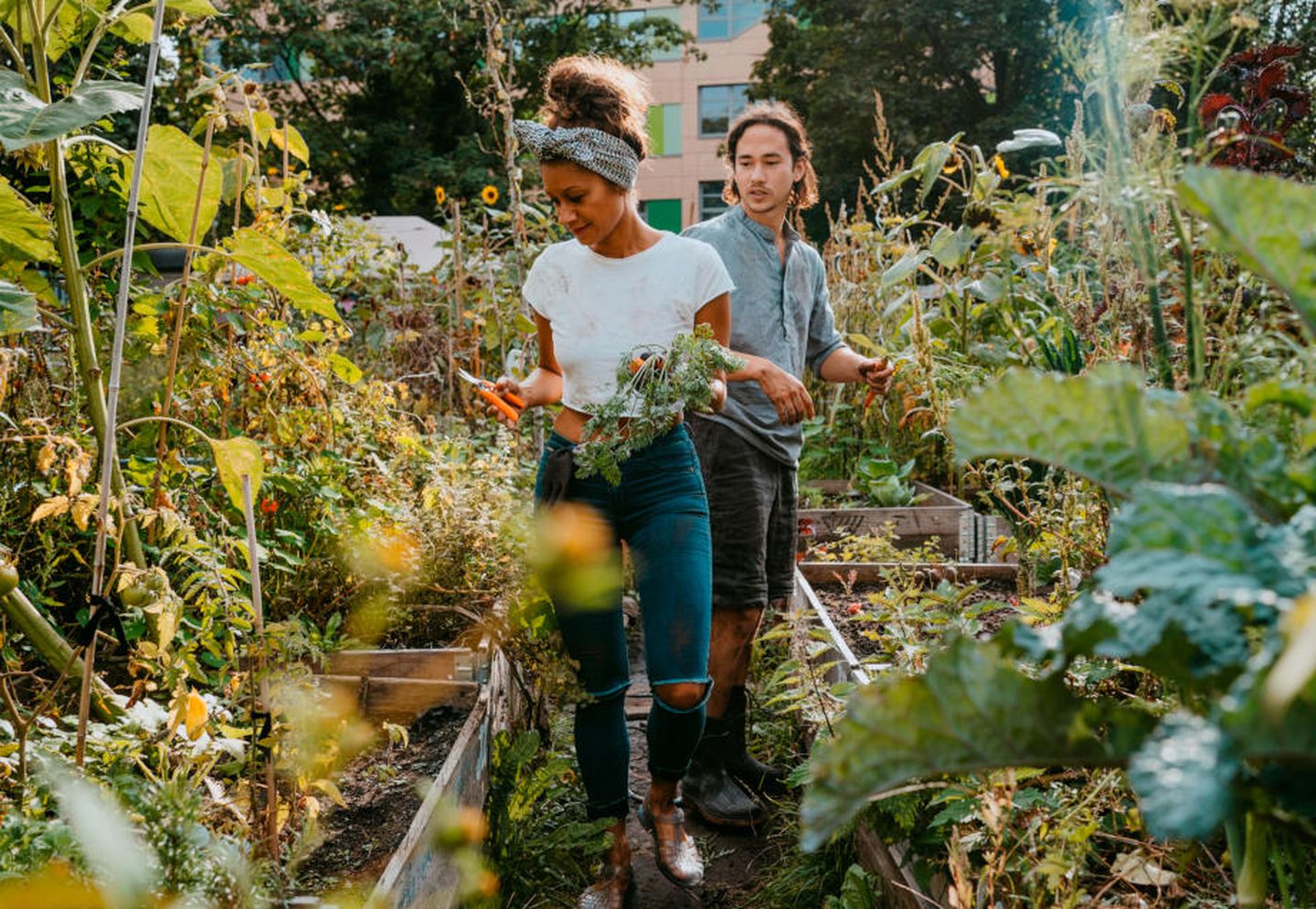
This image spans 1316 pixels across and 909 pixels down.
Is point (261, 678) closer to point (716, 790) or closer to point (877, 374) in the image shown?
point (716, 790)

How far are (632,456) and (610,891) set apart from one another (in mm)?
997

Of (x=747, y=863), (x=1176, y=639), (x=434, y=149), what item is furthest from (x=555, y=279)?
(x=434, y=149)

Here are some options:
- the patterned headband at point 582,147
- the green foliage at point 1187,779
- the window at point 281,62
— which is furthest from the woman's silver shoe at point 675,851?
the window at point 281,62

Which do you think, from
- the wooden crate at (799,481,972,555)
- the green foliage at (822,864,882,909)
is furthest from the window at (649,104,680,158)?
the green foliage at (822,864,882,909)

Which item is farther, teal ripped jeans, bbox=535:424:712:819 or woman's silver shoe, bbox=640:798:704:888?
woman's silver shoe, bbox=640:798:704:888

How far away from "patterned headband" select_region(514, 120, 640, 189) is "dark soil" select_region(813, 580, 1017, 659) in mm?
1220

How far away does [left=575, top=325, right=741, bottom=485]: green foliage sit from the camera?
2234 millimetres

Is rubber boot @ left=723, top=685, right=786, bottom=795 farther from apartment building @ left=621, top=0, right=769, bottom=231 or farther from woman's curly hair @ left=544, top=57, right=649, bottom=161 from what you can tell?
apartment building @ left=621, top=0, right=769, bottom=231

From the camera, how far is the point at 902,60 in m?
19.3

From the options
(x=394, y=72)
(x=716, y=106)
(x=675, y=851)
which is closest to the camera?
(x=675, y=851)

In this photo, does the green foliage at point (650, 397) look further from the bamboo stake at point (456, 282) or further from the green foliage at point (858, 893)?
the bamboo stake at point (456, 282)

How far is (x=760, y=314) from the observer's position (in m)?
3.06

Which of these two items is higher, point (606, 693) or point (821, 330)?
point (821, 330)

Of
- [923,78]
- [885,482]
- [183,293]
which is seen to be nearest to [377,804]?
[183,293]
